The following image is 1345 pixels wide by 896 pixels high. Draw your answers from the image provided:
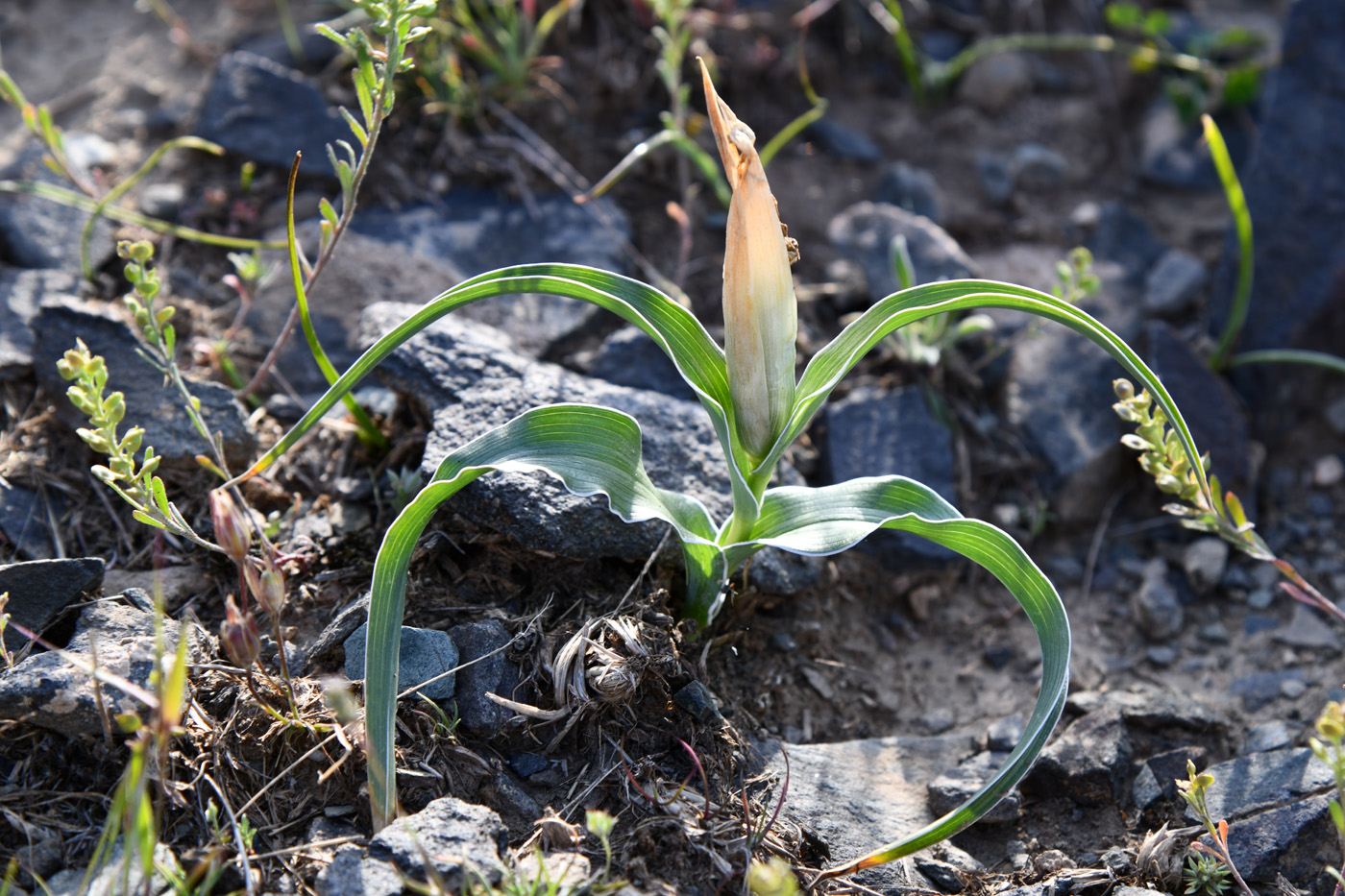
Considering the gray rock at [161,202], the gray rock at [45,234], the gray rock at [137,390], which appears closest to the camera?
the gray rock at [137,390]

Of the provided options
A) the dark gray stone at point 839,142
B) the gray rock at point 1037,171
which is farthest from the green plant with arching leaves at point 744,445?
the gray rock at point 1037,171

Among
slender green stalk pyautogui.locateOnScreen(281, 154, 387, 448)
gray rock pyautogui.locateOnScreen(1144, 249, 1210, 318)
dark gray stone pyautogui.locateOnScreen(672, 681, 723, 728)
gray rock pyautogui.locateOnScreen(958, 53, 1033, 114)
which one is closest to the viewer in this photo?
dark gray stone pyautogui.locateOnScreen(672, 681, 723, 728)

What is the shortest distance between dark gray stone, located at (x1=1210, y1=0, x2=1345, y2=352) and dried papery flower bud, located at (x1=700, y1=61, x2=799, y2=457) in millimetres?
2048

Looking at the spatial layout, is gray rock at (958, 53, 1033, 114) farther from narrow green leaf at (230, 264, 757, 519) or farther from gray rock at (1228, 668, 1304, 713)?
narrow green leaf at (230, 264, 757, 519)

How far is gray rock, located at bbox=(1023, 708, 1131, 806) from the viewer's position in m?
1.94

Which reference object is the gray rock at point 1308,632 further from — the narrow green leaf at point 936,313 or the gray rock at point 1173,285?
the gray rock at point 1173,285

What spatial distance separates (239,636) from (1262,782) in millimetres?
1962

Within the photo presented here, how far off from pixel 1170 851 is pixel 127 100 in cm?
373

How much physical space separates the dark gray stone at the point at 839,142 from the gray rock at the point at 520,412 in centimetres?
155

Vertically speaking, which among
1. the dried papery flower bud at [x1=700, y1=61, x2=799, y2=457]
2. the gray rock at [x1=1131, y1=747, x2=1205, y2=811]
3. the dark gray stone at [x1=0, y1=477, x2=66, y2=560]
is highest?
the dried papery flower bud at [x1=700, y1=61, x2=799, y2=457]

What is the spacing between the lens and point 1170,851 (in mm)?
1786

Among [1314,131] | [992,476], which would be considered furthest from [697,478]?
[1314,131]

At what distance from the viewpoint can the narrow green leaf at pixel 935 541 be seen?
155 centimetres

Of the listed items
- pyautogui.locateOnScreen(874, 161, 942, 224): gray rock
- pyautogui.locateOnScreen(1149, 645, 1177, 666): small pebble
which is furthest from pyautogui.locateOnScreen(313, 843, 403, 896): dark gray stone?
pyautogui.locateOnScreen(874, 161, 942, 224): gray rock
